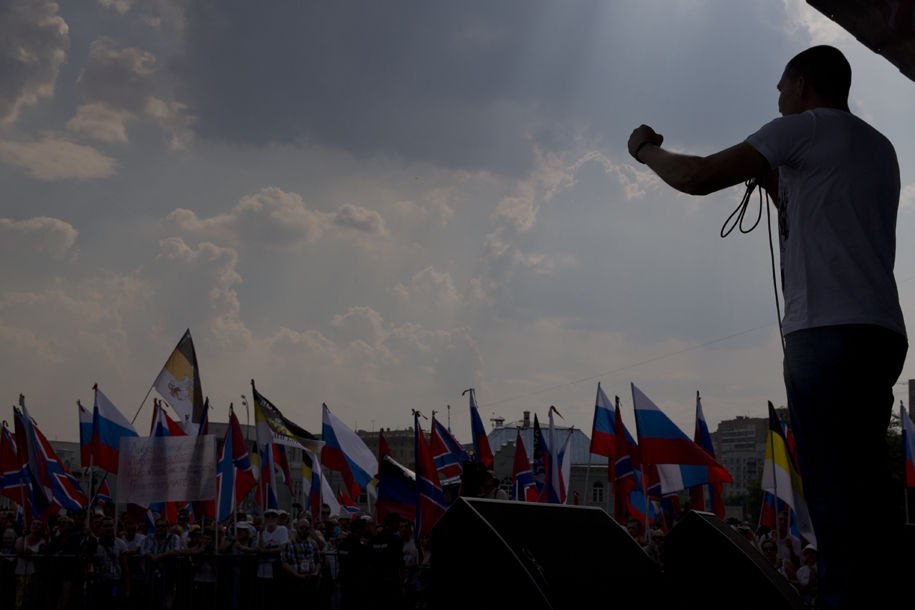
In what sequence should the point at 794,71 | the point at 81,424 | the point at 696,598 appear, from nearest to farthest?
the point at 794,71, the point at 696,598, the point at 81,424

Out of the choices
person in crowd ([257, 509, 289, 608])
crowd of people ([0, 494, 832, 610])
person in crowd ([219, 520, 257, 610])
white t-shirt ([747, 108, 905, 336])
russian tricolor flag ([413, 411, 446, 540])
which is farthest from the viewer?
russian tricolor flag ([413, 411, 446, 540])

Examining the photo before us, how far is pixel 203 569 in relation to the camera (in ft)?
49.7

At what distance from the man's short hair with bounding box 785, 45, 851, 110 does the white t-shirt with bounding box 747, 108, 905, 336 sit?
0.38ft

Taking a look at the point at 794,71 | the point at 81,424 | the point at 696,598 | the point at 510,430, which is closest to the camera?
the point at 794,71

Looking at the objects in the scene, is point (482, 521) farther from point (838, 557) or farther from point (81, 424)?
point (81, 424)

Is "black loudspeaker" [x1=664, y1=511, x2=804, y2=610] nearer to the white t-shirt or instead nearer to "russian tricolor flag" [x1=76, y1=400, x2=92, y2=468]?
the white t-shirt

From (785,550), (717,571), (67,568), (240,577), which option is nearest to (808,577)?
(785,550)

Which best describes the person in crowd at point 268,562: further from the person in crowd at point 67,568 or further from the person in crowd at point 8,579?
the person in crowd at point 8,579

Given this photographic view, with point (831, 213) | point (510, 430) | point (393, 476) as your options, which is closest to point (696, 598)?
point (831, 213)

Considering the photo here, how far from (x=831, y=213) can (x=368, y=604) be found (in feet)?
41.5

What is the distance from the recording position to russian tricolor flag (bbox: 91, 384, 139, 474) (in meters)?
19.7

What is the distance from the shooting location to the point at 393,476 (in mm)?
19891

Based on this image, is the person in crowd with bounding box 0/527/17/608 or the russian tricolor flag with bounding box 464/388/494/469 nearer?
the person in crowd with bounding box 0/527/17/608

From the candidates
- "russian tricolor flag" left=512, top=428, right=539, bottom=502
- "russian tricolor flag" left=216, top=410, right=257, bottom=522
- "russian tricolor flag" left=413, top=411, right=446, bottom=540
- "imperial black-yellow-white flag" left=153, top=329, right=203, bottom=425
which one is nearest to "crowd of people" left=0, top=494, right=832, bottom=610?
"russian tricolor flag" left=413, top=411, right=446, bottom=540
